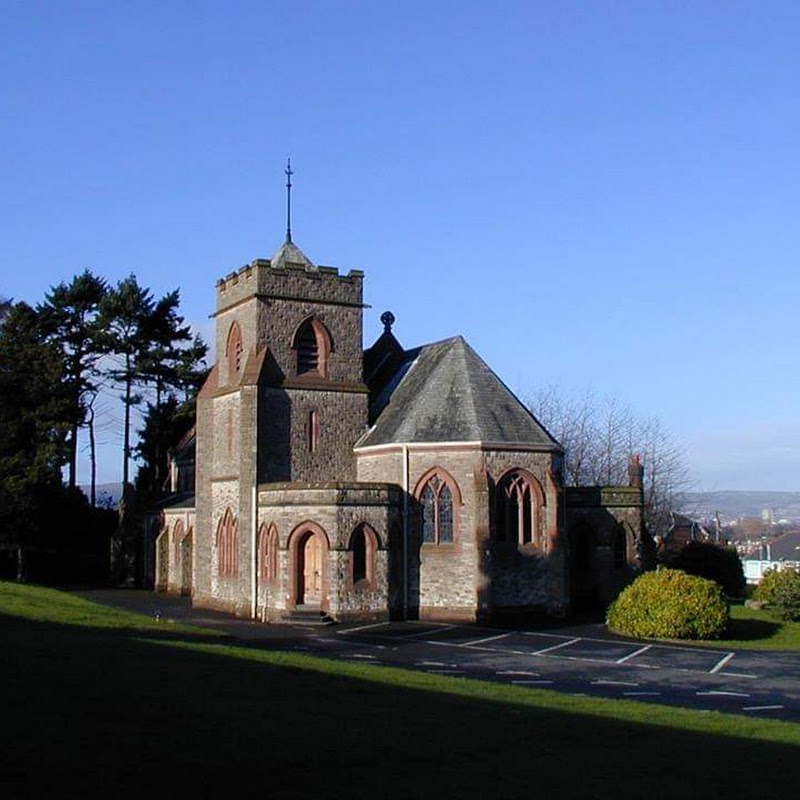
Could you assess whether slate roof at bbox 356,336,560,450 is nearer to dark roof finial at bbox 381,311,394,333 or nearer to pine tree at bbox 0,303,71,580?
dark roof finial at bbox 381,311,394,333

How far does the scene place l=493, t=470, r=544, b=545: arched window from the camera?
36.5 m

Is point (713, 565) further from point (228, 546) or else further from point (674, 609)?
point (228, 546)

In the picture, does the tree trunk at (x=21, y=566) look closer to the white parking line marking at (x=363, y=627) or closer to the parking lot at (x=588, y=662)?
the white parking line marking at (x=363, y=627)

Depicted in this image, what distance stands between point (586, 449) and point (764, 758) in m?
54.9

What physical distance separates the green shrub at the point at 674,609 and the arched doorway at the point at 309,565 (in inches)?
385

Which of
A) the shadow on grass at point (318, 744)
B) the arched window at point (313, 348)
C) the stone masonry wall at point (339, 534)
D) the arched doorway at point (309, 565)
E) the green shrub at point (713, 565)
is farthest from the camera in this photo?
the green shrub at point (713, 565)

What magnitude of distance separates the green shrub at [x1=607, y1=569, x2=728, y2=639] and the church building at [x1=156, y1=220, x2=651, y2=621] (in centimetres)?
532

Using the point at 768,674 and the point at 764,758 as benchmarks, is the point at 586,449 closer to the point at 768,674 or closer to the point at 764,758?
the point at 768,674

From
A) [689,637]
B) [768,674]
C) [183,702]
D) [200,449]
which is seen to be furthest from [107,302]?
[183,702]

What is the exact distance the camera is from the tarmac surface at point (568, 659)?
20438 millimetres

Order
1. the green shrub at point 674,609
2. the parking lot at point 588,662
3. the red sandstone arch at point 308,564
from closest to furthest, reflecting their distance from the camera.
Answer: the parking lot at point 588,662 < the green shrub at point 674,609 < the red sandstone arch at point 308,564

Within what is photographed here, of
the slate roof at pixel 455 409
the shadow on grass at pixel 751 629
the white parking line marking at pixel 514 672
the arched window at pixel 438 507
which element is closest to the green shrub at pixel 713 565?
the shadow on grass at pixel 751 629

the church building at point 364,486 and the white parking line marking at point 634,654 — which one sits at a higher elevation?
the church building at point 364,486

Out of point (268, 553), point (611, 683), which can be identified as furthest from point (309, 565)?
point (611, 683)
